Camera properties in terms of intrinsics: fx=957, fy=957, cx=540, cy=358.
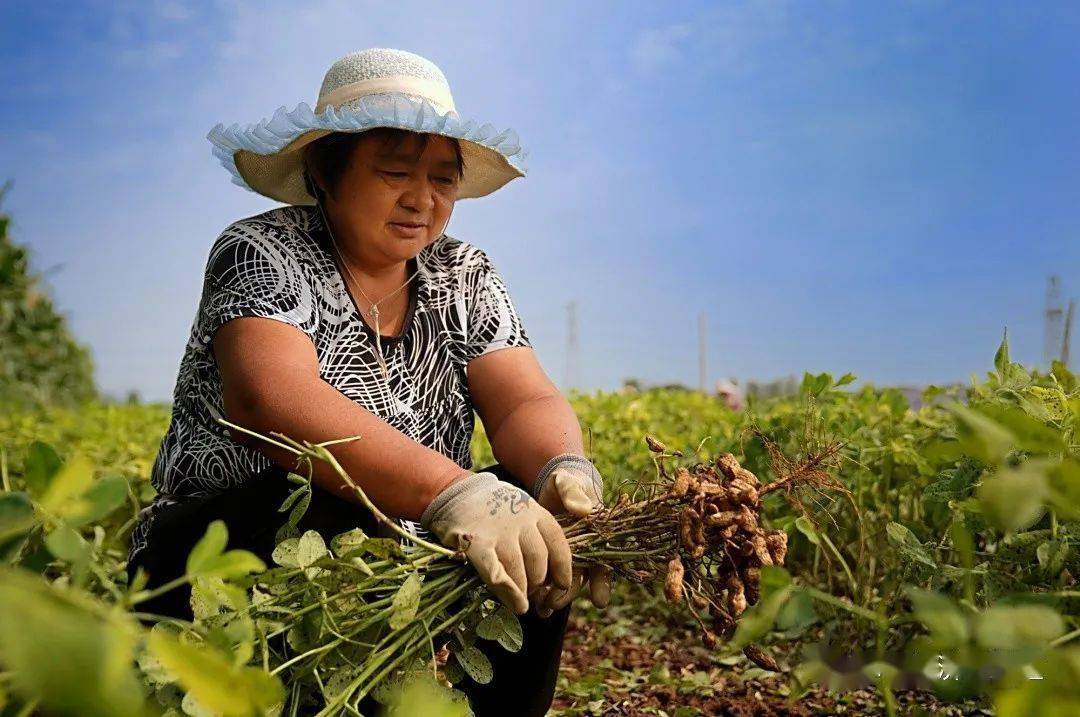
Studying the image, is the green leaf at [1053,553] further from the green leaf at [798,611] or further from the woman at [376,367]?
the green leaf at [798,611]

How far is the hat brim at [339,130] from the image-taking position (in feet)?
6.57

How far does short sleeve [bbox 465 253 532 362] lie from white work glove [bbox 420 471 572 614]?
2.41ft

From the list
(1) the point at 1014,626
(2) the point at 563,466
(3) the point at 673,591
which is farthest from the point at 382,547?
(1) the point at 1014,626

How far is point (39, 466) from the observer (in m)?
0.79

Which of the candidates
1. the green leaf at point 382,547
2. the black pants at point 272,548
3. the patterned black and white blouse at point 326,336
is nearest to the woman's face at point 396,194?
the patterned black and white blouse at point 326,336

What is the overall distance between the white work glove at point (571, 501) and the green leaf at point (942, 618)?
956 millimetres

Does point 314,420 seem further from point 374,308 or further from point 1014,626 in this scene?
point 1014,626

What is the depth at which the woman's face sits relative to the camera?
206 cm

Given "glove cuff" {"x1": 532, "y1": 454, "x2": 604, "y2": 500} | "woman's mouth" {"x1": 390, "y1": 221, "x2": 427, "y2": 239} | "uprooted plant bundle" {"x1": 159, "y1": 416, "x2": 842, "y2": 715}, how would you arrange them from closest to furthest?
"uprooted plant bundle" {"x1": 159, "y1": 416, "x2": 842, "y2": 715}
"glove cuff" {"x1": 532, "y1": 454, "x2": 604, "y2": 500}
"woman's mouth" {"x1": 390, "y1": 221, "x2": 427, "y2": 239}

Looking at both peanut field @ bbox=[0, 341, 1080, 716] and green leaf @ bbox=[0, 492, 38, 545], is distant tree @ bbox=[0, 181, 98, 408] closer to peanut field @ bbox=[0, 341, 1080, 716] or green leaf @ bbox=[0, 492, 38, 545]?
peanut field @ bbox=[0, 341, 1080, 716]

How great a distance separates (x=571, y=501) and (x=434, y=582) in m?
0.32

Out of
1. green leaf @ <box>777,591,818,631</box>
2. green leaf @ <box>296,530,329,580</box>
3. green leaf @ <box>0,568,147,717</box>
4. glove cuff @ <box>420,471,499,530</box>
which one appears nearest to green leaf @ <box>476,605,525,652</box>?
glove cuff @ <box>420,471,499,530</box>

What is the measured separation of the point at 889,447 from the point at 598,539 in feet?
4.22

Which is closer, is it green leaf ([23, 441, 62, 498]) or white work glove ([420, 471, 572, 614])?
green leaf ([23, 441, 62, 498])
